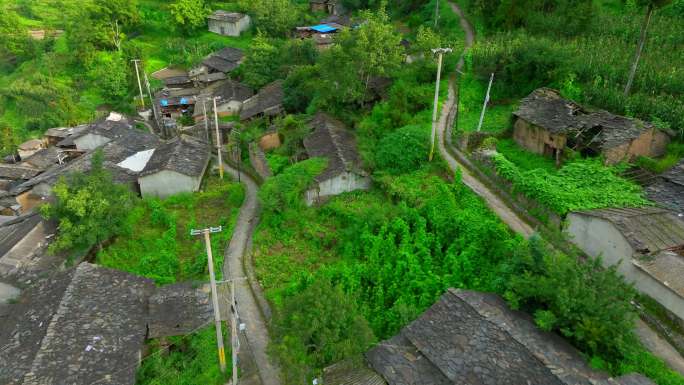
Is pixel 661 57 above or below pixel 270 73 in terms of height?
above

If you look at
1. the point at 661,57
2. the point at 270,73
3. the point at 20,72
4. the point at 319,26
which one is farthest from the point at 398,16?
the point at 20,72

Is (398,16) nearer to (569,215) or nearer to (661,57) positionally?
(661,57)

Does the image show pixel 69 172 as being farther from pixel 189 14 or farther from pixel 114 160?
pixel 189 14

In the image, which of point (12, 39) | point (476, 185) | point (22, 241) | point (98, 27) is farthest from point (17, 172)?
point (12, 39)

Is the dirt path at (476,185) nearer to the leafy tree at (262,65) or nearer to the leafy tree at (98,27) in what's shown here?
the leafy tree at (262,65)

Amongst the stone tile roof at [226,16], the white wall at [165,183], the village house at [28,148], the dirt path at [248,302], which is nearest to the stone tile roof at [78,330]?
the dirt path at [248,302]

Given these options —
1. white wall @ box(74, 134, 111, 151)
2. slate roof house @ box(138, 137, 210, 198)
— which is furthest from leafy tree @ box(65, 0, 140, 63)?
slate roof house @ box(138, 137, 210, 198)
